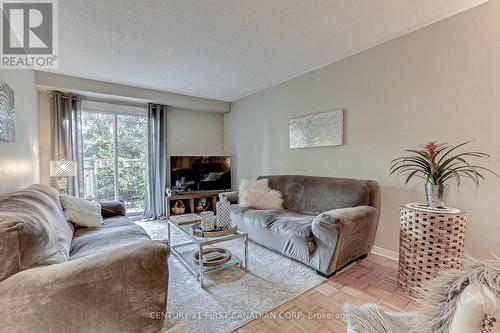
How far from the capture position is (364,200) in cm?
238

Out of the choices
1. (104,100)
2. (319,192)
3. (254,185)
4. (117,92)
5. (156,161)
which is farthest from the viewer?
(156,161)

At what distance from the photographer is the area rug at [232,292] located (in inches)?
59.8

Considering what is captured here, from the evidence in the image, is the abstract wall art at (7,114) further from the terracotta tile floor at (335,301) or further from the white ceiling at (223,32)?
the terracotta tile floor at (335,301)

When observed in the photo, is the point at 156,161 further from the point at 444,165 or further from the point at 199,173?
the point at 444,165

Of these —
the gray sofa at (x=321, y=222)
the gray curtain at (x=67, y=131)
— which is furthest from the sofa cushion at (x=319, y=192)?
the gray curtain at (x=67, y=131)

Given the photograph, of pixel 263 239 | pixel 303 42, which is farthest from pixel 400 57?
pixel 263 239

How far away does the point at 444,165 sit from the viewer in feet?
5.61

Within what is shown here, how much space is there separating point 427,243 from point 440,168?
1.96ft

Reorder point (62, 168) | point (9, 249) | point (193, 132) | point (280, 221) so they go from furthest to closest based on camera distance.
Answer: point (193, 132)
point (62, 168)
point (280, 221)
point (9, 249)

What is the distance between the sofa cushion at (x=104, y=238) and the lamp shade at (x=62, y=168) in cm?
137

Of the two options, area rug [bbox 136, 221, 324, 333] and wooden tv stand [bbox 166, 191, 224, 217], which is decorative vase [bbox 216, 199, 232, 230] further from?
wooden tv stand [bbox 166, 191, 224, 217]

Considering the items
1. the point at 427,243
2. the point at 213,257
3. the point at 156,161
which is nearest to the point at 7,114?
the point at 213,257

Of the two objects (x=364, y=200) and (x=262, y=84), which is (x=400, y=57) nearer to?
(x=364, y=200)

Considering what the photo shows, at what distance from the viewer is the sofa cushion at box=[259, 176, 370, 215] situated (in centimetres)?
245
